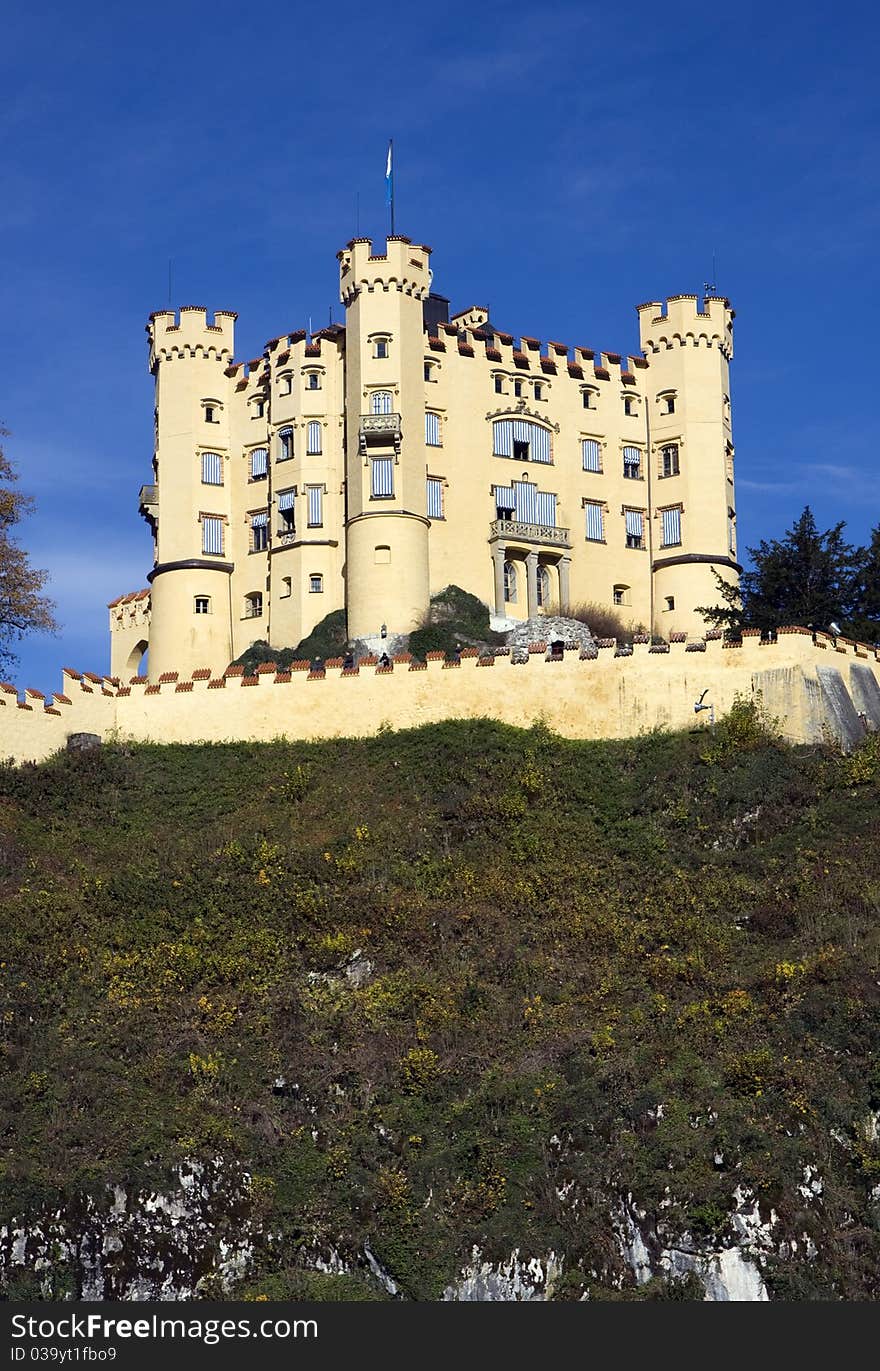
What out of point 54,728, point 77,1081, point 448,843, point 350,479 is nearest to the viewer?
point 77,1081

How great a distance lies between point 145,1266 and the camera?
4069 cm

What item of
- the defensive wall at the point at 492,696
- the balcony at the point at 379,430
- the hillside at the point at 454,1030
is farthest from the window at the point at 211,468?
the hillside at the point at 454,1030

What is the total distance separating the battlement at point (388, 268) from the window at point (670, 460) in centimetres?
1105

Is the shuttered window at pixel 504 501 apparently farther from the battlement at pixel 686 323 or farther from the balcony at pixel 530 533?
the battlement at pixel 686 323

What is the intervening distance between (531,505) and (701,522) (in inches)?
249

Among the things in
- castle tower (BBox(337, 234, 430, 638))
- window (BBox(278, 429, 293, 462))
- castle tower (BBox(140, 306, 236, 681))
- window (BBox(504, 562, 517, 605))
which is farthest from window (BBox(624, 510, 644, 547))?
castle tower (BBox(140, 306, 236, 681))

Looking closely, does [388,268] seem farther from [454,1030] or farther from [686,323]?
[454,1030]

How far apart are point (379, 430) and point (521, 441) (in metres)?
6.70

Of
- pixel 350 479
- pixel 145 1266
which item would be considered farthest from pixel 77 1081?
pixel 350 479

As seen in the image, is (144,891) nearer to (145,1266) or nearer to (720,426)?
(145,1266)

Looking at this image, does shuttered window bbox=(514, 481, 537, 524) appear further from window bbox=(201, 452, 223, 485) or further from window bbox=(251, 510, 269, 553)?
window bbox=(201, 452, 223, 485)

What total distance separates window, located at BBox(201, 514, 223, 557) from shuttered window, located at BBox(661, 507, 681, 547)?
16.3m

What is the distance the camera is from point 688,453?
80625 mm

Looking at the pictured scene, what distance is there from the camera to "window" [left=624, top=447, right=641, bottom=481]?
81.6 meters
